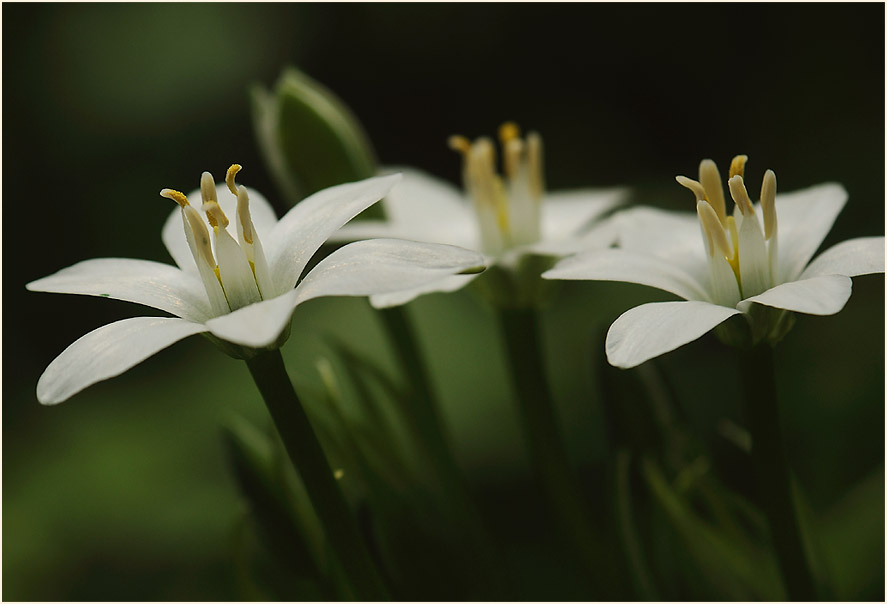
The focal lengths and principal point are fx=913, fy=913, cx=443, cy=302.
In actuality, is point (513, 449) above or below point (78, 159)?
below

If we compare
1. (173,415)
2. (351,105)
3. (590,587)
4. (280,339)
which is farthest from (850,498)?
(351,105)

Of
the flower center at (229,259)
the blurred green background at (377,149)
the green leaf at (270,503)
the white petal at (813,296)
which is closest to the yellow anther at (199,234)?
the flower center at (229,259)

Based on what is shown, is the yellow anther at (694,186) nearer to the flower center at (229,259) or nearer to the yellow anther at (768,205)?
the yellow anther at (768,205)

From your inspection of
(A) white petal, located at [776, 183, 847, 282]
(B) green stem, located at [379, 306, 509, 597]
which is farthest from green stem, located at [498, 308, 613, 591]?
(A) white petal, located at [776, 183, 847, 282]

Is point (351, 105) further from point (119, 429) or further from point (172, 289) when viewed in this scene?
point (172, 289)

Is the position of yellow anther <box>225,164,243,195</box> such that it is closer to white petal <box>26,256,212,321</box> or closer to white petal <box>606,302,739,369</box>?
white petal <box>26,256,212,321</box>
